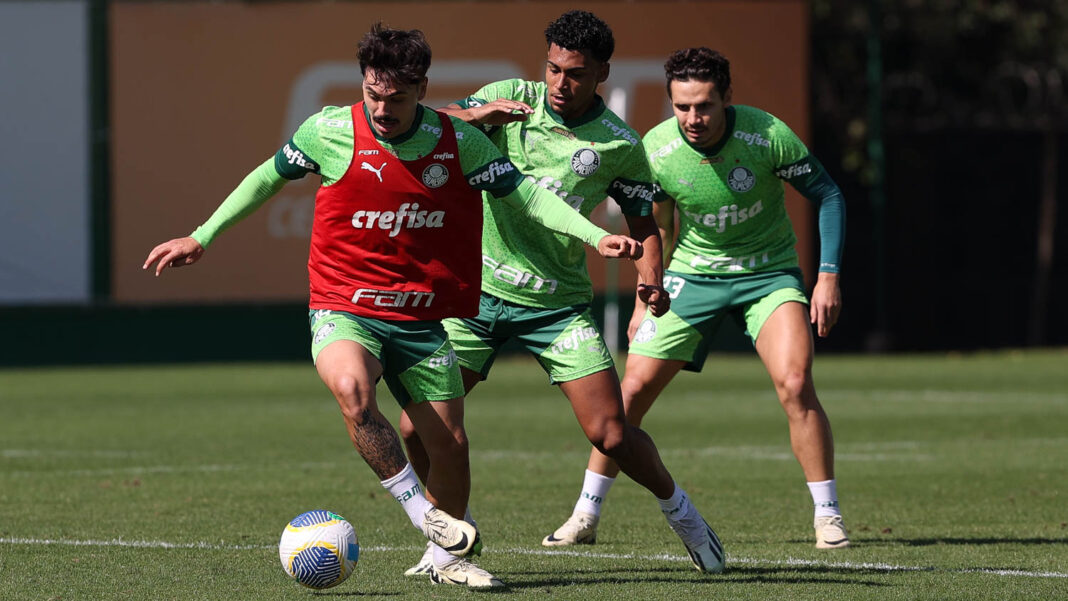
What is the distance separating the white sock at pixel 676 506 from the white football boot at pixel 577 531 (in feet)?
3.23

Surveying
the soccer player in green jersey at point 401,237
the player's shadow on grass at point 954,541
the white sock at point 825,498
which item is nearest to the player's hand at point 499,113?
the soccer player in green jersey at point 401,237

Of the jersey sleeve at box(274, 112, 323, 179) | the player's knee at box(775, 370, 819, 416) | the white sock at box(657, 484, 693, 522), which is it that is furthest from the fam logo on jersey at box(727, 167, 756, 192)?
the jersey sleeve at box(274, 112, 323, 179)

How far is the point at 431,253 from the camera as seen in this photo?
7254 millimetres

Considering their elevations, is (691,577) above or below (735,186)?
below

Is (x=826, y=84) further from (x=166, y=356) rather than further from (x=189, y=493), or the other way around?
(x=189, y=493)

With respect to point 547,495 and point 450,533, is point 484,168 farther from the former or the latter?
point 547,495

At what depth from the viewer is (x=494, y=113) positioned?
7656 mm

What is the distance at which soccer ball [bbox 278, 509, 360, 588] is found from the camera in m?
6.78

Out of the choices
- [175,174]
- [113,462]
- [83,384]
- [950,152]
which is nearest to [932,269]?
[950,152]

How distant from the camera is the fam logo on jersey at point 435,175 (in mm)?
7117

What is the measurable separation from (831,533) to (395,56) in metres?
3.24

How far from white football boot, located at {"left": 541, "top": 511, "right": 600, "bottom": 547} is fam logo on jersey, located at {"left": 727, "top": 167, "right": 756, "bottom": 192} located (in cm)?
180

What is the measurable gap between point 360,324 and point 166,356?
726 inches

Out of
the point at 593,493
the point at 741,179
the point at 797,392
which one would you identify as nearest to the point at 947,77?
the point at 741,179
